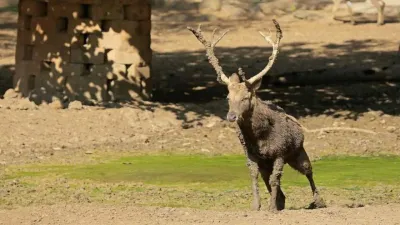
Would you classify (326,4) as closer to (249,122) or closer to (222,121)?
(222,121)

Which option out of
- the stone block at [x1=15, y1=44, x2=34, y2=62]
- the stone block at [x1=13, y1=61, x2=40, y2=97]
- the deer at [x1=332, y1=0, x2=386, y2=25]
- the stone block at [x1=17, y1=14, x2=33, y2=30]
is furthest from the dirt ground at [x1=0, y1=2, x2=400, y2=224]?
the deer at [x1=332, y1=0, x2=386, y2=25]

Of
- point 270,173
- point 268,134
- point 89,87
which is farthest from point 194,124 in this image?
point 268,134

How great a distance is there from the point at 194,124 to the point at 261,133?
9677mm

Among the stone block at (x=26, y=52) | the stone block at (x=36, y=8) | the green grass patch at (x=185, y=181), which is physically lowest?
the green grass patch at (x=185, y=181)

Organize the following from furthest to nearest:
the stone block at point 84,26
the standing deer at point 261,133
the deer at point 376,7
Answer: the deer at point 376,7 → the stone block at point 84,26 → the standing deer at point 261,133

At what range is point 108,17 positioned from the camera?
27047 mm

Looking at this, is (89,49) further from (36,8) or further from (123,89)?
(36,8)

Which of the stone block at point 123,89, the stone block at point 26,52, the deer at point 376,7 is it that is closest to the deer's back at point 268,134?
the stone block at point 123,89

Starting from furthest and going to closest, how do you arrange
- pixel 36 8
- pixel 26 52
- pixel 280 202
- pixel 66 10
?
pixel 26 52
pixel 36 8
pixel 66 10
pixel 280 202

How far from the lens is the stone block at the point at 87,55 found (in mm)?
27000

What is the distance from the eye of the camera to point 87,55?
2702 centimetres

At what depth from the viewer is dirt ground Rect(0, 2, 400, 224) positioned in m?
14.9

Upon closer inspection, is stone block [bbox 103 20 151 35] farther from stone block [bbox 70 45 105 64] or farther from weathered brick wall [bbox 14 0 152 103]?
stone block [bbox 70 45 105 64]

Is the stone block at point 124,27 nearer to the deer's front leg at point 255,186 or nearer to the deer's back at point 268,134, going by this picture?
the deer's back at point 268,134
